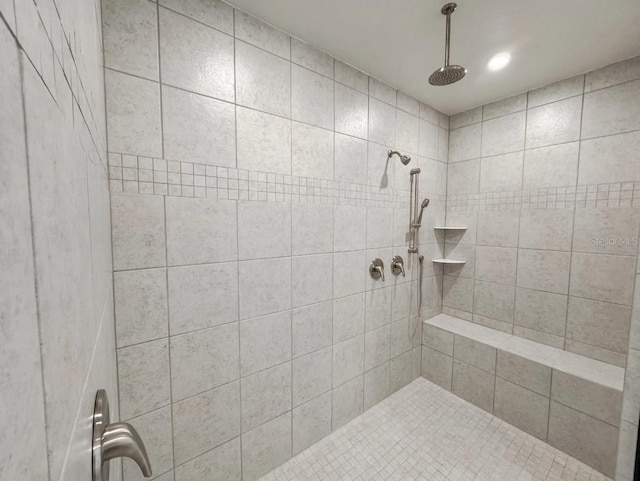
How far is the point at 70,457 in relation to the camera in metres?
0.23

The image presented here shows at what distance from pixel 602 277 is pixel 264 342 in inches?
81.5

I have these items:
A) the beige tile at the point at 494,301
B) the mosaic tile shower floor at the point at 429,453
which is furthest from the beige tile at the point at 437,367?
the beige tile at the point at 494,301

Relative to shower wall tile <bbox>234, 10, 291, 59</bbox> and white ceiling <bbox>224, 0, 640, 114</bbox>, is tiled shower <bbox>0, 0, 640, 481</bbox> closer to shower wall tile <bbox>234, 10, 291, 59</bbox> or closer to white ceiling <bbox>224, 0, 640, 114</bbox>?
shower wall tile <bbox>234, 10, 291, 59</bbox>

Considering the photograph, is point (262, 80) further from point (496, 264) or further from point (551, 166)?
point (496, 264)

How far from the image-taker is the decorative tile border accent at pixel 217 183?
0.98 metres

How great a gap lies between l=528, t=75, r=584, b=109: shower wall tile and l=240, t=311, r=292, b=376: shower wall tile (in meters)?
2.26

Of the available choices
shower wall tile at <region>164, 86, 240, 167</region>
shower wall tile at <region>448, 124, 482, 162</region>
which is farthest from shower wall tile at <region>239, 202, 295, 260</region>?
shower wall tile at <region>448, 124, 482, 162</region>

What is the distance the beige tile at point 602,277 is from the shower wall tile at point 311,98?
183 centimetres

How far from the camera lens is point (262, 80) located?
4.19 feet

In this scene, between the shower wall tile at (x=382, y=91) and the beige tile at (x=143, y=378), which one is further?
the shower wall tile at (x=382, y=91)

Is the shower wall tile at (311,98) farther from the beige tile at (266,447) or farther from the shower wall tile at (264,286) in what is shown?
the beige tile at (266,447)

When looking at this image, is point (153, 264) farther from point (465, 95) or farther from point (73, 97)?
point (465, 95)

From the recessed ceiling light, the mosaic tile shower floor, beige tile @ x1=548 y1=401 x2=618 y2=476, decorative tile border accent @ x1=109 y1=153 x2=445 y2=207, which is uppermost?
the recessed ceiling light

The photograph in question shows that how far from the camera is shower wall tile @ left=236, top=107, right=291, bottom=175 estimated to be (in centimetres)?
123
